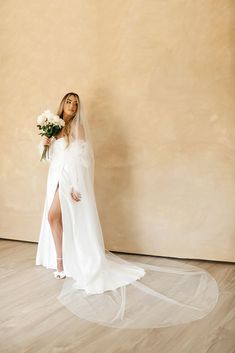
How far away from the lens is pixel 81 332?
7.88 ft

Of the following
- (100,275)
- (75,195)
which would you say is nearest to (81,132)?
(75,195)

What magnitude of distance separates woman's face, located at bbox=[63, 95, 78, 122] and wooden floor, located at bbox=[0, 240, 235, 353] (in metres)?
1.69

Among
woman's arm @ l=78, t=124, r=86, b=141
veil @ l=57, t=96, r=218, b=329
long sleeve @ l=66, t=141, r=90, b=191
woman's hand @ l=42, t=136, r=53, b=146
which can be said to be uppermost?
woman's arm @ l=78, t=124, r=86, b=141

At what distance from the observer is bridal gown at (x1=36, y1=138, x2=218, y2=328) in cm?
271

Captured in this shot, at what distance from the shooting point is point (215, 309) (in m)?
2.73

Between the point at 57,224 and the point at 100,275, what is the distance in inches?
28.1

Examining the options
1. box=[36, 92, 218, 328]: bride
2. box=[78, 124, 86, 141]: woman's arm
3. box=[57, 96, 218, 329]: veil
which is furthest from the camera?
box=[78, 124, 86, 141]: woman's arm

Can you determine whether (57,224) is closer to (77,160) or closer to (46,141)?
(77,160)

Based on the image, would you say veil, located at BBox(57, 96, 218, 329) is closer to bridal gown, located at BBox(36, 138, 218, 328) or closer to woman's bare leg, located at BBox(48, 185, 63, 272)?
bridal gown, located at BBox(36, 138, 218, 328)

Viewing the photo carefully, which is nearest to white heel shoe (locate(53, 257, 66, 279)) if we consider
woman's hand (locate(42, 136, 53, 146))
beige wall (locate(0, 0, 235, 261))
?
beige wall (locate(0, 0, 235, 261))

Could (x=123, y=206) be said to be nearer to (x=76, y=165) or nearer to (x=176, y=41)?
(x=76, y=165)

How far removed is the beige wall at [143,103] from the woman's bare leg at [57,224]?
2.61 feet

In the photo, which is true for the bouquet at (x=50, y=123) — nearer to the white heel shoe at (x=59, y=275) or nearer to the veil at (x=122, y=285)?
the veil at (x=122, y=285)

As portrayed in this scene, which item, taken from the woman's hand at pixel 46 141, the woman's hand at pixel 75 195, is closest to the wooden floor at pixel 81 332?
the woman's hand at pixel 75 195
